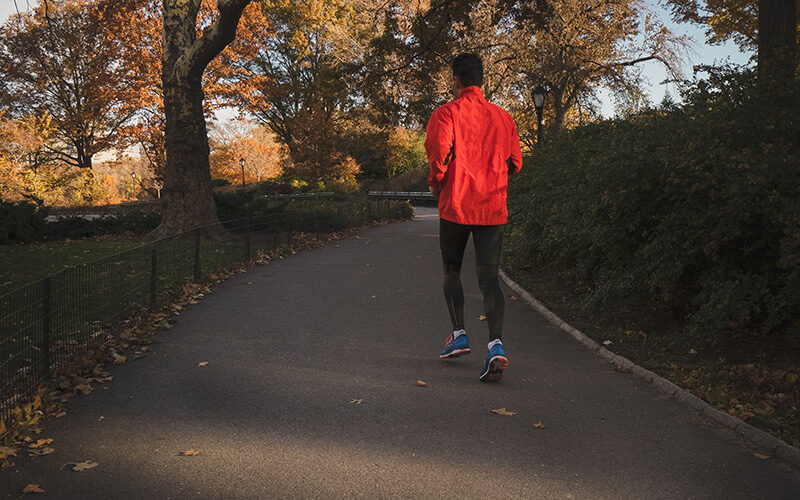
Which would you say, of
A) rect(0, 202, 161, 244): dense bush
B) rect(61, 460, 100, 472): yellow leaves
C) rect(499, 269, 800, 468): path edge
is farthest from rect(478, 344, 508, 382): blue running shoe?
rect(0, 202, 161, 244): dense bush

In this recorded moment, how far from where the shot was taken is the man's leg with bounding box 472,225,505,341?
510cm

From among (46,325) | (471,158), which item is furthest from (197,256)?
(471,158)

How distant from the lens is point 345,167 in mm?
37156

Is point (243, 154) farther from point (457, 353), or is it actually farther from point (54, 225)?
point (457, 353)

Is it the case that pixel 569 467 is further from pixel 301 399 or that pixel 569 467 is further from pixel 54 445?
pixel 54 445

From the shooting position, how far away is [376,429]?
4.14 meters

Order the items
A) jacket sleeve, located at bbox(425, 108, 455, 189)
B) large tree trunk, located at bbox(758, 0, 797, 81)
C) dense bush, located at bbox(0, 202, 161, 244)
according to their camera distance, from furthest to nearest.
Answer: dense bush, located at bbox(0, 202, 161, 244) < large tree trunk, located at bbox(758, 0, 797, 81) < jacket sleeve, located at bbox(425, 108, 455, 189)

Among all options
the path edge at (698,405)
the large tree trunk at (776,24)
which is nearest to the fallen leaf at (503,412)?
the path edge at (698,405)

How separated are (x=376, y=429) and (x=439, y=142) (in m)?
2.06

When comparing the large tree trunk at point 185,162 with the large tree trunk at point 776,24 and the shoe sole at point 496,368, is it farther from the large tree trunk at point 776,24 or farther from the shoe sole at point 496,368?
the shoe sole at point 496,368

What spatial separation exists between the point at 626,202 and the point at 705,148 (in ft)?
3.16

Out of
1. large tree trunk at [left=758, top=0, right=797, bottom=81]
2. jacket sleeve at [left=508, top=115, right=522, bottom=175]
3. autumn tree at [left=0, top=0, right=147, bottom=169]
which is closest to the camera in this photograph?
jacket sleeve at [left=508, top=115, right=522, bottom=175]

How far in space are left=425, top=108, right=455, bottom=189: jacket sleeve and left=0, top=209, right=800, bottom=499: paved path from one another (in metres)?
1.60

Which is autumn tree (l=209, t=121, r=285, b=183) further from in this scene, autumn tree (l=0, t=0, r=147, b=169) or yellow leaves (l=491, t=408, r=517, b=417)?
yellow leaves (l=491, t=408, r=517, b=417)
